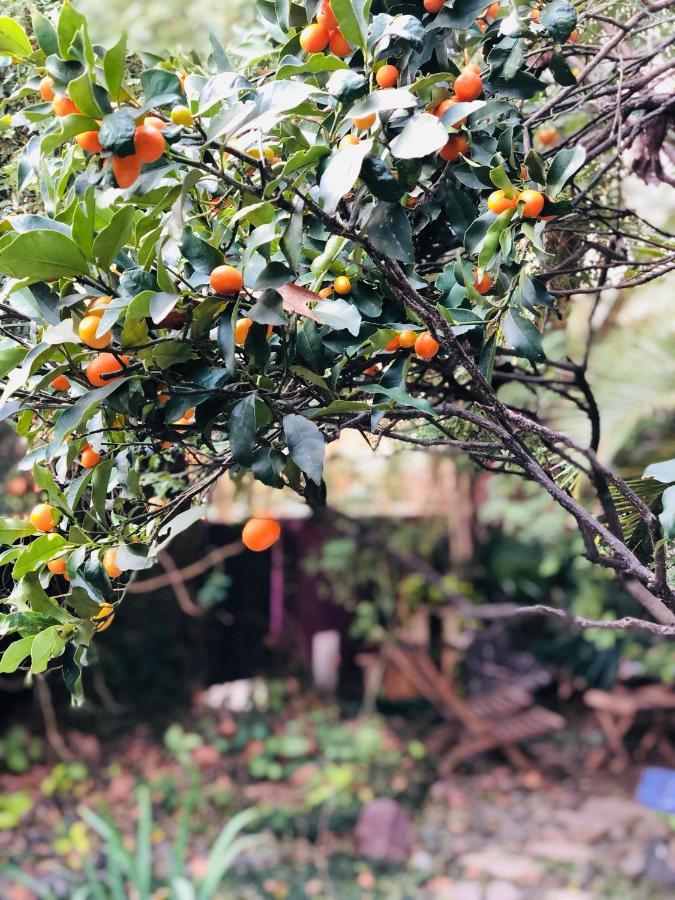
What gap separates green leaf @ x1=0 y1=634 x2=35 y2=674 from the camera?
0.68 metres

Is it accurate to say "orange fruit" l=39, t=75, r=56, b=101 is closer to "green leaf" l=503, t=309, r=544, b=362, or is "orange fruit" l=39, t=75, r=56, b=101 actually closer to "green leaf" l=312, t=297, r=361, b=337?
"green leaf" l=312, t=297, r=361, b=337

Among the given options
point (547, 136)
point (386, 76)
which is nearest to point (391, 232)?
point (386, 76)

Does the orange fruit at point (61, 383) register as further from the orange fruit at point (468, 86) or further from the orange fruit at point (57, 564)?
the orange fruit at point (468, 86)

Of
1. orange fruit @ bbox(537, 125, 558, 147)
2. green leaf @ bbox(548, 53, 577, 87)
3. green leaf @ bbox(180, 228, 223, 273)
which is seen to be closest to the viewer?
green leaf @ bbox(180, 228, 223, 273)

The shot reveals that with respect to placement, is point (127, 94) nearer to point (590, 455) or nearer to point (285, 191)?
point (285, 191)

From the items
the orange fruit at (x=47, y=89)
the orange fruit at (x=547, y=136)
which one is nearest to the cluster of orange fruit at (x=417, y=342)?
the orange fruit at (x=47, y=89)

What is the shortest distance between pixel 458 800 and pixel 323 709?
0.81 meters

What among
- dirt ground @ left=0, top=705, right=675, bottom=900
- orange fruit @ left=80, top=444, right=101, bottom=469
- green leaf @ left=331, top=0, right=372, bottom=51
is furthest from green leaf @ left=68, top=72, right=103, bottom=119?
dirt ground @ left=0, top=705, right=675, bottom=900

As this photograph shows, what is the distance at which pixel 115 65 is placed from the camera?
52 centimetres

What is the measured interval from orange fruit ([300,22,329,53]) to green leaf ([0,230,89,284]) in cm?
31

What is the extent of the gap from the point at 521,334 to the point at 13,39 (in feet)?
1.49

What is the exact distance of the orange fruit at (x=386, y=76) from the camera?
2.25 feet

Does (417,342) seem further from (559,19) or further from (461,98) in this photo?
(559,19)

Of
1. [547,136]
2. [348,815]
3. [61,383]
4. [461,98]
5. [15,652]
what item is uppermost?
[547,136]
